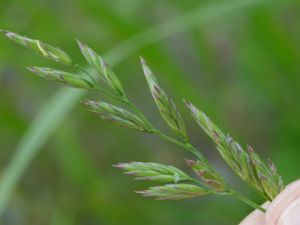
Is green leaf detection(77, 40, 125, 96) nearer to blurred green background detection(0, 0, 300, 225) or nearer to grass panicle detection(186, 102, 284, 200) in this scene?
grass panicle detection(186, 102, 284, 200)

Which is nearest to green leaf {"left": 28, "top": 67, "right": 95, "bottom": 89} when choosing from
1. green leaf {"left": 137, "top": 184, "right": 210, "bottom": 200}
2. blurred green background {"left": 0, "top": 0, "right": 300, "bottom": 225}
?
green leaf {"left": 137, "top": 184, "right": 210, "bottom": 200}

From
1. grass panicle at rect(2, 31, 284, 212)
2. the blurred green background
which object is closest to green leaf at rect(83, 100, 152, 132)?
grass panicle at rect(2, 31, 284, 212)

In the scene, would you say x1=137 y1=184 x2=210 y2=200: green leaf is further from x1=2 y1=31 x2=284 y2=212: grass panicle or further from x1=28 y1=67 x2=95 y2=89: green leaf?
x1=28 y1=67 x2=95 y2=89: green leaf

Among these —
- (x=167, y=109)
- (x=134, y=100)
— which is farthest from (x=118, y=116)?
(x=134, y=100)

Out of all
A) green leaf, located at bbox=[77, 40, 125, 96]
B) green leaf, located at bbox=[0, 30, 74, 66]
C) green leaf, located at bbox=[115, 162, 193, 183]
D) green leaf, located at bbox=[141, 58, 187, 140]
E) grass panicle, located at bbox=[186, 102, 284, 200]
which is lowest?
grass panicle, located at bbox=[186, 102, 284, 200]

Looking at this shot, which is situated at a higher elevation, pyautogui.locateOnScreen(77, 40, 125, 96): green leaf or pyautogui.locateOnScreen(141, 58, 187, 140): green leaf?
pyautogui.locateOnScreen(77, 40, 125, 96): green leaf

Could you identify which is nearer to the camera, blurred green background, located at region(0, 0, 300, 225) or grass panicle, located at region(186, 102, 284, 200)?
grass panicle, located at region(186, 102, 284, 200)

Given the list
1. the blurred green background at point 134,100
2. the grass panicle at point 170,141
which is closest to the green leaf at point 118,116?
the grass panicle at point 170,141
